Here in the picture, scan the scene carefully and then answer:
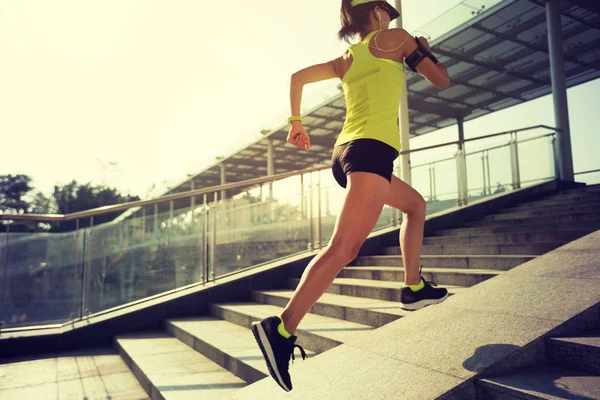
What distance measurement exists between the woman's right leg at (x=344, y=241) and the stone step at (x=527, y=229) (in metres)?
3.64

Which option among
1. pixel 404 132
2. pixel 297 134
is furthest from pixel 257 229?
pixel 297 134

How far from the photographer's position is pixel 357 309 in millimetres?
3377

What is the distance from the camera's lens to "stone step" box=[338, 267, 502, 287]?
3.64 metres

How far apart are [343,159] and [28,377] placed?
3339 mm

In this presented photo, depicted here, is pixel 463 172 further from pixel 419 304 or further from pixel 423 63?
pixel 423 63

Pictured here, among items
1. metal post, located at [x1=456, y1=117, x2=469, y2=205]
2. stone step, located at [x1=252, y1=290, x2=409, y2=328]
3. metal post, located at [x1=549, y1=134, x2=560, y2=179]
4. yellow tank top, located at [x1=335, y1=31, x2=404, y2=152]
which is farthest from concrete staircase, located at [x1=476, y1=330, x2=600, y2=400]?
metal post, located at [x1=549, y1=134, x2=560, y2=179]

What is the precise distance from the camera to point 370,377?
1.88m

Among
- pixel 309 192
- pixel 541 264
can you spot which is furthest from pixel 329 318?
pixel 309 192

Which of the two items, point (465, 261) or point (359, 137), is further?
point (465, 261)

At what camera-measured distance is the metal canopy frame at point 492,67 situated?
42.0ft

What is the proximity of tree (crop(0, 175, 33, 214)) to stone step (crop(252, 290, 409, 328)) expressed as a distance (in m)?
47.1

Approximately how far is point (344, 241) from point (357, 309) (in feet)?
5.89

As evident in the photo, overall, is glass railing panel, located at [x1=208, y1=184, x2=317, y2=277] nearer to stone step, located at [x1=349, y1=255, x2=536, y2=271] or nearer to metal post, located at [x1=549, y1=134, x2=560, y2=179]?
stone step, located at [x1=349, y1=255, x2=536, y2=271]

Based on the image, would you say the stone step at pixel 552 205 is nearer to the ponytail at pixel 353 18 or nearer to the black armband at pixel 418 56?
the black armband at pixel 418 56
